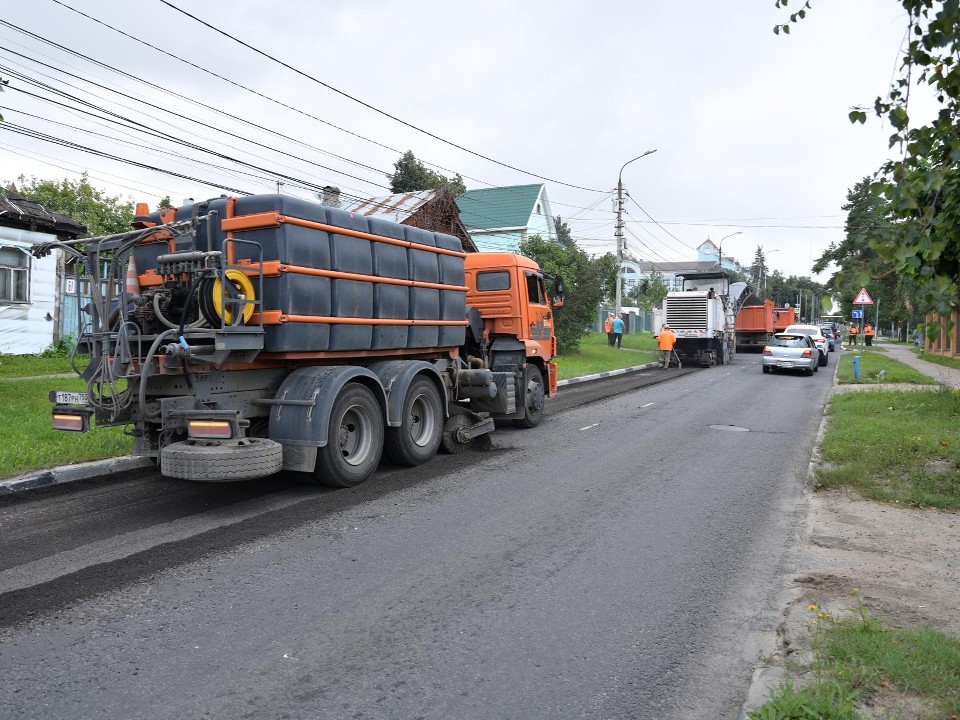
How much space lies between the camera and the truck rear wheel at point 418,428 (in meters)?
8.52

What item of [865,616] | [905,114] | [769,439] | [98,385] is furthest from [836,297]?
[769,439]

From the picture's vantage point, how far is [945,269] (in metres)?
6.16

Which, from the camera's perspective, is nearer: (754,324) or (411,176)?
(411,176)

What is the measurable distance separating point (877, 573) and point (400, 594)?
333cm

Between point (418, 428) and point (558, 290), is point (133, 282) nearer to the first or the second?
point (418, 428)

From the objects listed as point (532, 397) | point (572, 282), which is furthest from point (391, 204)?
point (532, 397)

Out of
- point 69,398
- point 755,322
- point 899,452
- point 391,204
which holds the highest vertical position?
point 391,204

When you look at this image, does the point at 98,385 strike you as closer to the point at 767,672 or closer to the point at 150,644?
the point at 150,644

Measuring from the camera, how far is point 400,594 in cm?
466

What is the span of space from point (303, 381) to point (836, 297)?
5.36 m

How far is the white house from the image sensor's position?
719 inches

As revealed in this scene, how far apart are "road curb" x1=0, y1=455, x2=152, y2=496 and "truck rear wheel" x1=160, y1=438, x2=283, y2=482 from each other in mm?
1960

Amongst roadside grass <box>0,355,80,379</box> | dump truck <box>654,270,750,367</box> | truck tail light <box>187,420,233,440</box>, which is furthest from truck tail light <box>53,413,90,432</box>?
dump truck <box>654,270,750,367</box>

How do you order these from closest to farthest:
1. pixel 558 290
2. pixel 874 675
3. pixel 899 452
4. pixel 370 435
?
pixel 874 675 < pixel 370 435 < pixel 899 452 < pixel 558 290
